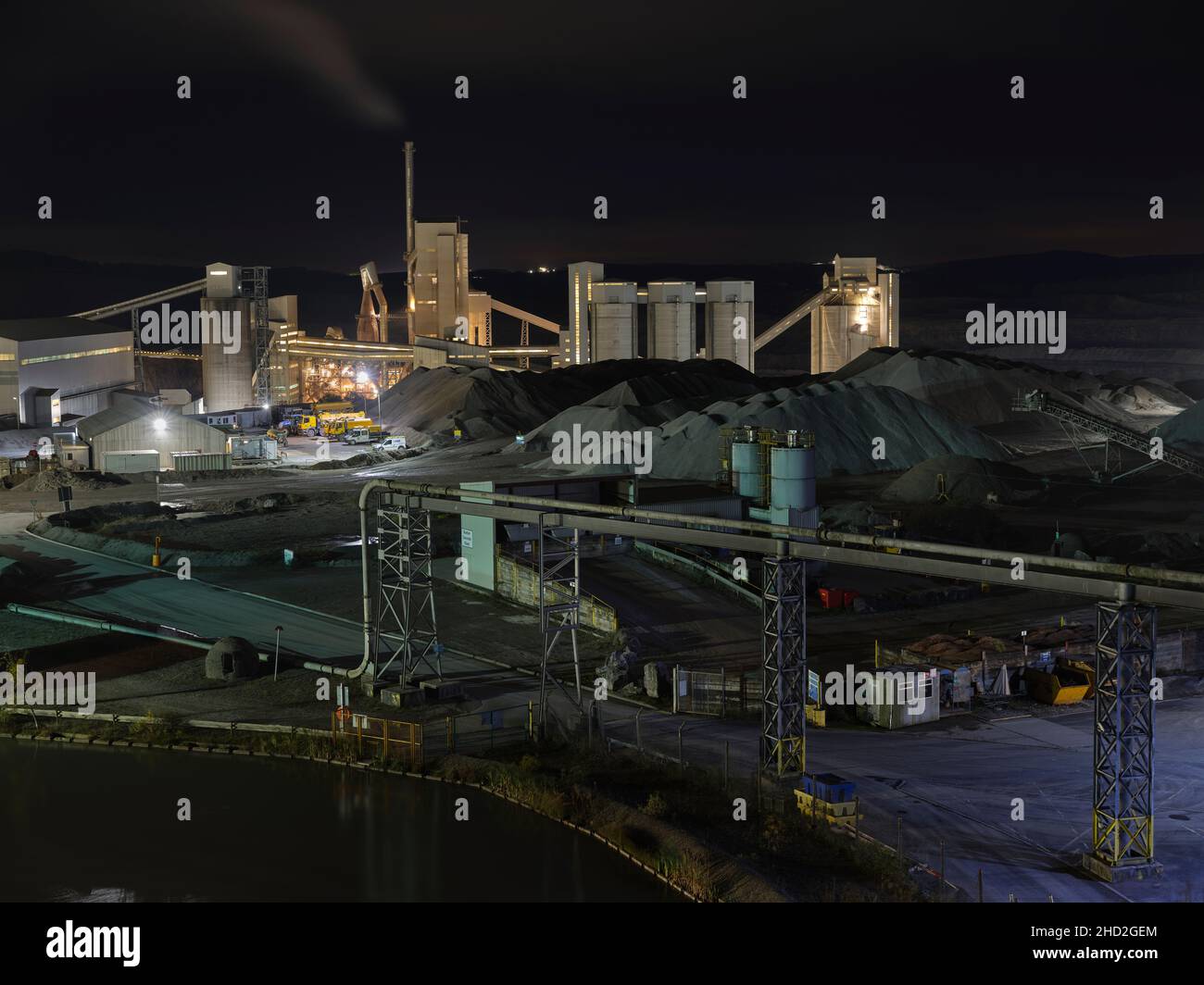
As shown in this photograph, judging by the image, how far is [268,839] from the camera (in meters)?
19.0

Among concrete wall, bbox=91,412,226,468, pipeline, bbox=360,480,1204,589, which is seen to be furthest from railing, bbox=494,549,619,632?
concrete wall, bbox=91,412,226,468

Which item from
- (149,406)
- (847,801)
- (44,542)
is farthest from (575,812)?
(149,406)

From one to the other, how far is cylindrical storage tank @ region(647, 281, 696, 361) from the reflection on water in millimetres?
70120

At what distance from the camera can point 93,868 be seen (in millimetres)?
18078

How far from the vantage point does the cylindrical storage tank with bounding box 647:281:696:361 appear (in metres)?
89.5

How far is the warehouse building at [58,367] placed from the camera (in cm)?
6800

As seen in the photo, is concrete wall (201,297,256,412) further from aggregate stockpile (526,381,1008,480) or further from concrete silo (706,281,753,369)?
aggregate stockpile (526,381,1008,480)

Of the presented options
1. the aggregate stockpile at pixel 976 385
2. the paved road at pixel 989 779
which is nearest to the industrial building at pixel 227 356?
the aggregate stockpile at pixel 976 385

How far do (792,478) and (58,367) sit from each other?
172 feet

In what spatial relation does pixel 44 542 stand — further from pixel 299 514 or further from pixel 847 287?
pixel 847 287

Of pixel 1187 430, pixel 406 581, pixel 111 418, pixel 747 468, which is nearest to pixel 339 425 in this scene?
pixel 111 418

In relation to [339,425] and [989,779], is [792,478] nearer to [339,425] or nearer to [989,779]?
[989,779]
